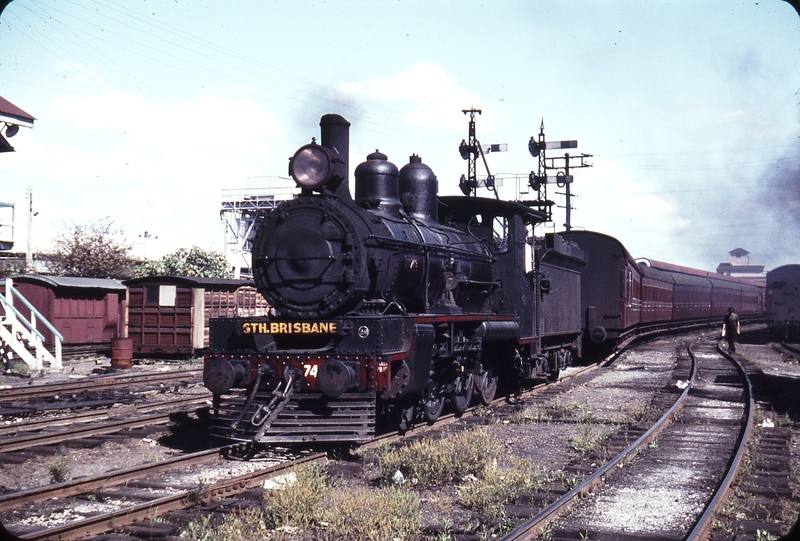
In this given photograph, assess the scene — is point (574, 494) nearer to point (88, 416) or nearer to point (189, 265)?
point (88, 416)

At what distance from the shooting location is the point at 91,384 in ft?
46.8

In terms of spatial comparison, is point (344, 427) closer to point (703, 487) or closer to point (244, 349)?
point (244, 349)

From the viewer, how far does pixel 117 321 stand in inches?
895

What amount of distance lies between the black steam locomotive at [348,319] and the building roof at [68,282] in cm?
1375

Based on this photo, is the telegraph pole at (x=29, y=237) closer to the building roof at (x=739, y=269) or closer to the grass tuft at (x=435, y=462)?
the grass tuft at (x=435, y=462)

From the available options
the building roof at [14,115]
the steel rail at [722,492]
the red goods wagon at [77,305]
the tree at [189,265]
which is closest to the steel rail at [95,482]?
the steel rail at [722,492]

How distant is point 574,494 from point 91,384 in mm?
11164

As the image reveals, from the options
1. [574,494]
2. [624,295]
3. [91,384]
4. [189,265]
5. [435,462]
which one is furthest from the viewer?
[189,265]

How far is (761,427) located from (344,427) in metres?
6.06

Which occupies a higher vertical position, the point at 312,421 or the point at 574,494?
the point at 312,421

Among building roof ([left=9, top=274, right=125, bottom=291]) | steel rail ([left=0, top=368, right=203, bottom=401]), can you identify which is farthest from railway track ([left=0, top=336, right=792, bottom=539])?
building roof ([left=9, top=274, right=125, bottom=291])

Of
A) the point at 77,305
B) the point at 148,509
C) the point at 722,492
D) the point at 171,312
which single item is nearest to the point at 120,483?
→ the point at 148,509

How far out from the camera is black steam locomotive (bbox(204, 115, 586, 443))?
752 centimetres

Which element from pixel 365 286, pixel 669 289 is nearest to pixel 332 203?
pixel 365 286
